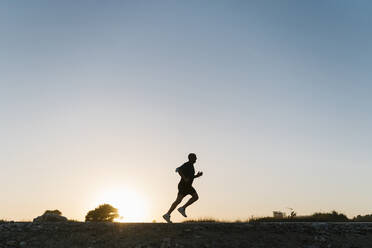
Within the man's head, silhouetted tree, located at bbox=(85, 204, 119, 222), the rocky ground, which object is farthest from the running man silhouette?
silhouetted tree, located at bbox=(85, 204, 119, 222)

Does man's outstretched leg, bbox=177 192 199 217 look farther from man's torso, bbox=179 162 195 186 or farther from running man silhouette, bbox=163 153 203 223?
man's torso, bbox=179 162 195 186

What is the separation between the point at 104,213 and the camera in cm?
4681

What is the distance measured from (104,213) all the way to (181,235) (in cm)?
3850

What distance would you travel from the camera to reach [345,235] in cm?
1148

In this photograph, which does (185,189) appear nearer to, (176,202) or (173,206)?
(176,202)

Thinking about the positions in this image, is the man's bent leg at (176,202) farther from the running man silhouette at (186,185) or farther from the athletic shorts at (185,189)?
the athletic shorts at (185,189)

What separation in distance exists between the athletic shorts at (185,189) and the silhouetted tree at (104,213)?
1426 inches

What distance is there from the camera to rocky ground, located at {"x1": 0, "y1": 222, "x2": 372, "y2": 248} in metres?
10.3

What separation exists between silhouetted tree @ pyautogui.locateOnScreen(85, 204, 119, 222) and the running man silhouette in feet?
118

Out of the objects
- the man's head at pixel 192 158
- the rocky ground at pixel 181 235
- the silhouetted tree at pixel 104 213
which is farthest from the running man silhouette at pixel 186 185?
the silhouetted tree at pixel 104 213

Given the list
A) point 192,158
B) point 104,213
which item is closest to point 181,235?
point 192,158

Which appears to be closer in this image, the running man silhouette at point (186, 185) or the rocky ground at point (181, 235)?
the rocky ground at point (181, 235)

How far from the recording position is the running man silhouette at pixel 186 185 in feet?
40.1

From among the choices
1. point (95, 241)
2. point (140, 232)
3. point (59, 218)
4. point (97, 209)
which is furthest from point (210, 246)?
point (97, 209)
